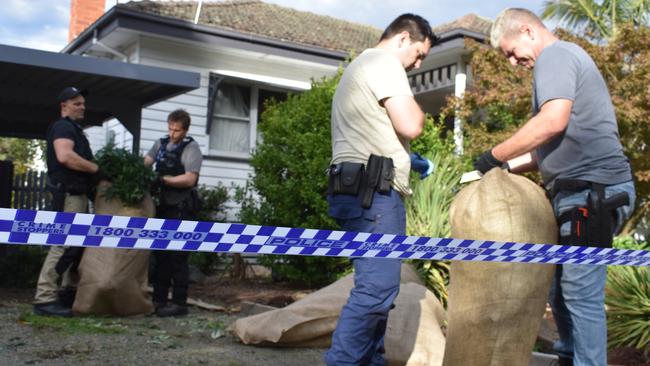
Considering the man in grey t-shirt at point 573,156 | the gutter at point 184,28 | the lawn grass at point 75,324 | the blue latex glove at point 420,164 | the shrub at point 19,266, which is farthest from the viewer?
the gutter at point 184,28

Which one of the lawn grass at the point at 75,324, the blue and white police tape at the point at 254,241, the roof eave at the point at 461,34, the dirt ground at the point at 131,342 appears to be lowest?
the dirt ground at the point at 131,342

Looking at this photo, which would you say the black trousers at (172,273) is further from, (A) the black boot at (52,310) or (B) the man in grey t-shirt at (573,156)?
(B) the man in grey t-shirt at (573,156)

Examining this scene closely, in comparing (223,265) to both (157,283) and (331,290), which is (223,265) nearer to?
(157,283)

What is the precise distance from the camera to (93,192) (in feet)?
20.6

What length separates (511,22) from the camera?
354 cm

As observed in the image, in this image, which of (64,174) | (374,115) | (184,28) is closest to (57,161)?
(64,174)

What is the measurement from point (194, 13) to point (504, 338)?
11.8 m

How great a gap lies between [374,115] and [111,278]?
11.2 feet

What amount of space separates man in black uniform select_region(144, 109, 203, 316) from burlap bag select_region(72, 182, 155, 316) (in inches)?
9.0

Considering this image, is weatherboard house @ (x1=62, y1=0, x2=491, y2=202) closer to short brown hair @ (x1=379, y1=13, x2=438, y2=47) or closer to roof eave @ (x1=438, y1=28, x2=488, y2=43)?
roof eave @ (x1=438, y1=28, x2=488, y2=43)

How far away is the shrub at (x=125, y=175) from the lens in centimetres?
612

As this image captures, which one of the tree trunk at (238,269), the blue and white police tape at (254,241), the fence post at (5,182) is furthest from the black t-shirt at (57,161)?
the tree trunk at (238,269)

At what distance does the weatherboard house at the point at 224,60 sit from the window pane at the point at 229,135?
0.02 metres

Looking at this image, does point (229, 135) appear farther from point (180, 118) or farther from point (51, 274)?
point (51, 274)
